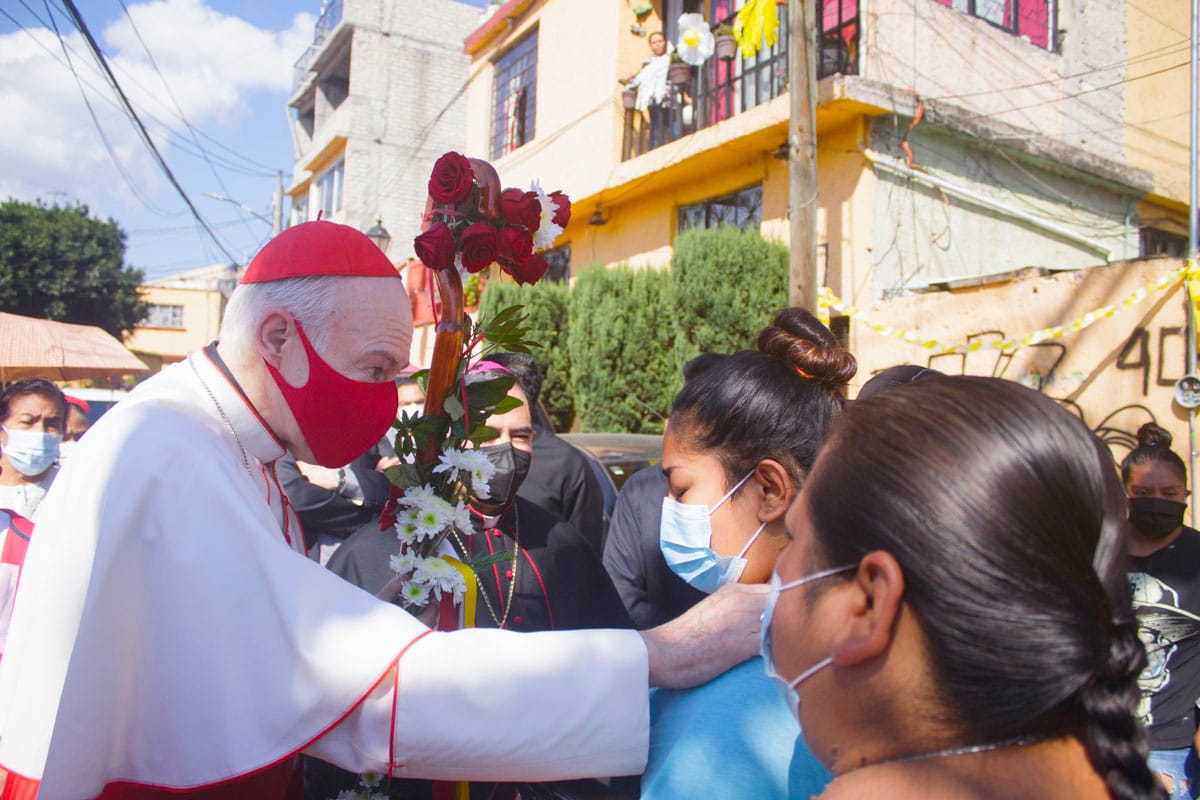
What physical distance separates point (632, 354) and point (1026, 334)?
481 centimetres

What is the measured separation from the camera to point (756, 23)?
8.41m

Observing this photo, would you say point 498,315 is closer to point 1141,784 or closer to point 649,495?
point 1141,784

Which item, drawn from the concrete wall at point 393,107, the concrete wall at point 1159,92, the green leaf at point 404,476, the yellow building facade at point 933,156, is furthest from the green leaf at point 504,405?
the concrete wall at point 393,107

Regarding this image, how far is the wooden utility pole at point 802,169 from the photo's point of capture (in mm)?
7508

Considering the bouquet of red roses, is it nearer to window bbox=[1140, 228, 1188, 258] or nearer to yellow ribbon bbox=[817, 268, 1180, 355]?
yellow ribbon bbox=[817, 268, 1180, 355]

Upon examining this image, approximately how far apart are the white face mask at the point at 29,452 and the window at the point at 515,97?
41.7ft

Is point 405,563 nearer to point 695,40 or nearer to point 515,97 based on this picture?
point 695,40

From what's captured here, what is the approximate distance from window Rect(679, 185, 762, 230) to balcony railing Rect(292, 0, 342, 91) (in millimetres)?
17850

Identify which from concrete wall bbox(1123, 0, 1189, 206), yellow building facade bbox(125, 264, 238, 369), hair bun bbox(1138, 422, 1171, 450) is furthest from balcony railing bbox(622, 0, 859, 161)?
yellow building facade bbox(125, 264, 238, 369)

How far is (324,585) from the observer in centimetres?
159

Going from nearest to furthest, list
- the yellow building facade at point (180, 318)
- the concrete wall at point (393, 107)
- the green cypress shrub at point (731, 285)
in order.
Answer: the green cypress shrub at point (731, 285), the concrete wall at point (393, 107), the yellow building facade at point (180, 318)

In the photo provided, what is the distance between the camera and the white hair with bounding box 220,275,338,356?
1972mm

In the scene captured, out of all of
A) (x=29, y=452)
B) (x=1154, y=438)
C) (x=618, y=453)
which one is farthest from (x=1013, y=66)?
(x=29, y=452)

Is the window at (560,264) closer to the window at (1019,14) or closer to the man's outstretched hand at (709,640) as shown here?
the window at (1019,14)
